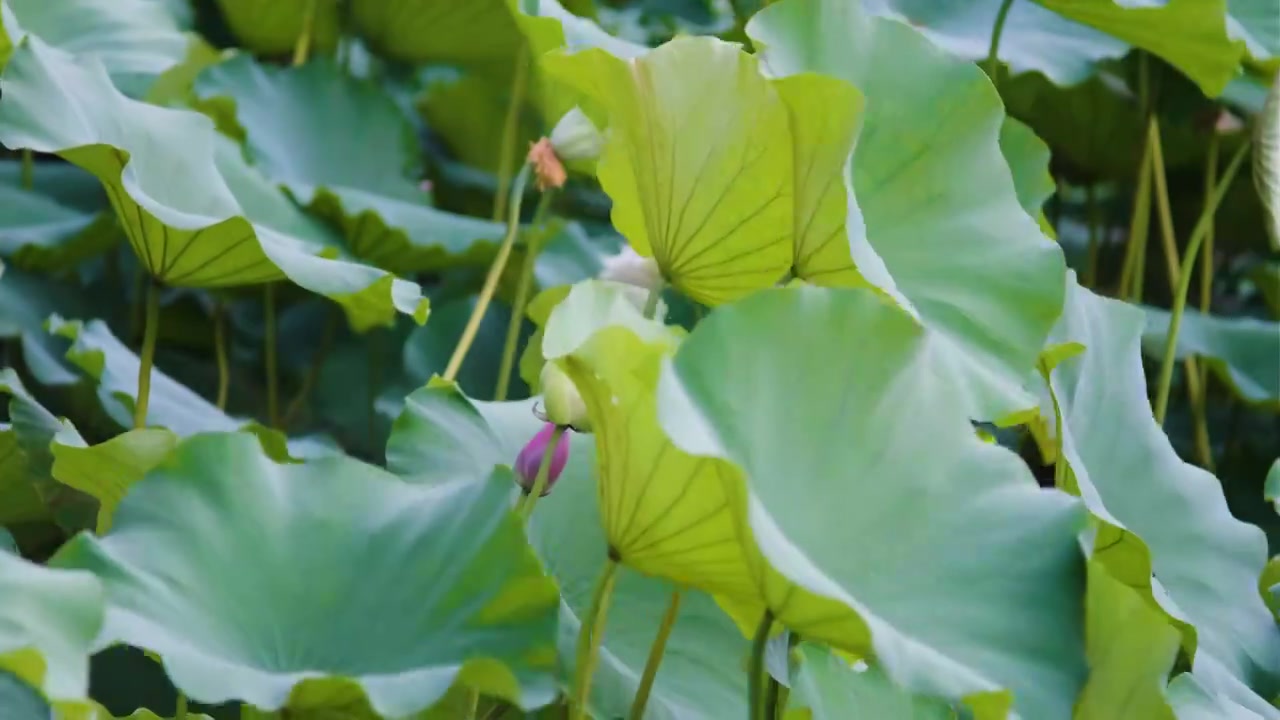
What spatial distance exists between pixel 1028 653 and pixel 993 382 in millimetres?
196

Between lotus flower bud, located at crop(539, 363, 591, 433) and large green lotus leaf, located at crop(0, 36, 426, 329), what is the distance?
187mm

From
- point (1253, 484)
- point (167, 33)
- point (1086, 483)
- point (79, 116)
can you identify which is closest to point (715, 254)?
point (1086, 483)

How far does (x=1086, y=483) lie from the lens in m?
0.72

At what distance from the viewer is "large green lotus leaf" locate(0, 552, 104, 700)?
440mm

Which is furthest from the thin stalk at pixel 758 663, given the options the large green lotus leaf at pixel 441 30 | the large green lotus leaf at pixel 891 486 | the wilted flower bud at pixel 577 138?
the large green lotus leaf at pixel 441 30

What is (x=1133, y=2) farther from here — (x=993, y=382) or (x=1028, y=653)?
(x=1028, y=653)

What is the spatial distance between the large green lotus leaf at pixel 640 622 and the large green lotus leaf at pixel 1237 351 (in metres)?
0.69

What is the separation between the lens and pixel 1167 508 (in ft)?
2.71

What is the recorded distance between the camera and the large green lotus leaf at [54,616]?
0.44 metres

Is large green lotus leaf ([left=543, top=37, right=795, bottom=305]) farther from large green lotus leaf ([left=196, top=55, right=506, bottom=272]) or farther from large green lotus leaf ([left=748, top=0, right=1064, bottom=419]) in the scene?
large green lotus leaf ([left=196, top=55, right=506, bottom=272])

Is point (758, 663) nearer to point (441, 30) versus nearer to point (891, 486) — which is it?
point (891, 486)

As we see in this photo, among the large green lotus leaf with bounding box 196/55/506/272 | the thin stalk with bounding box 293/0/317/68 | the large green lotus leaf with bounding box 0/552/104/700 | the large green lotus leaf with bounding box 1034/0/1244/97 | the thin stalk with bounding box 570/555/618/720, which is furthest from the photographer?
the thin stalk with bounding box 293/0/317/68

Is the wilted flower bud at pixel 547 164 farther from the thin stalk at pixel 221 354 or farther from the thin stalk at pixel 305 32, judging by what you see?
the thin stalk at pixel 305 32

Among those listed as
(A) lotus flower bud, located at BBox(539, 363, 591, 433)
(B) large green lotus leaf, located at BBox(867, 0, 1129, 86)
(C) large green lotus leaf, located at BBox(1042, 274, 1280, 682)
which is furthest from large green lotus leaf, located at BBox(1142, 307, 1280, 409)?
(A) lotus flower bud, located at BBox(539, 363, 591, 433)
